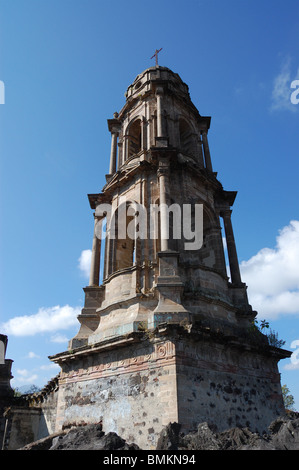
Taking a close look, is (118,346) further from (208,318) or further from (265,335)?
(265,335)

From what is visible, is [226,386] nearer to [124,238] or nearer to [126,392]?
[126,392]

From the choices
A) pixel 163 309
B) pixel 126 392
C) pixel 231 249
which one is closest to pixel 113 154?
pixel 231 249

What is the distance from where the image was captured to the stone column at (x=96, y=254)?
607 inches

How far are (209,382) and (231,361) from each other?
4.42 ft

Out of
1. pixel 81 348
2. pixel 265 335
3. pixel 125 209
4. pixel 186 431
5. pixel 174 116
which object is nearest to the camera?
pixel 186 431

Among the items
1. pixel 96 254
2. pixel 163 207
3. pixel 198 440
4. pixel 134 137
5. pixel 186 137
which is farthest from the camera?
pixel 134 137

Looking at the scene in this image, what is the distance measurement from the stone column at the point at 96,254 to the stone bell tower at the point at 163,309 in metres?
0.05

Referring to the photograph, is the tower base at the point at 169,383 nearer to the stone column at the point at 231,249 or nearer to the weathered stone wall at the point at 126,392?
the weathered stone wall at the point at 126,392

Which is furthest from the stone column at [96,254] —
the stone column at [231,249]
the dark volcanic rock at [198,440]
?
the dark volcanic rock at [198,440]

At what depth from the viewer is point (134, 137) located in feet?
62.0

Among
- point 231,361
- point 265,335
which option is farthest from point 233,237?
point 231,361

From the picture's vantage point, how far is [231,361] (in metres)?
11.2

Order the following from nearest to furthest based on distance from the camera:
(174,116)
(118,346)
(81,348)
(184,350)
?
(184,350) → (118,346) → (81,348) → (174,116)

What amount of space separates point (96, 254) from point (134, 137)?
6.78 m
